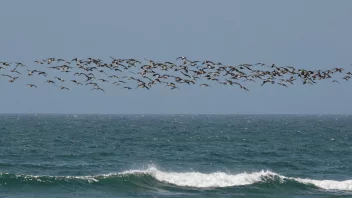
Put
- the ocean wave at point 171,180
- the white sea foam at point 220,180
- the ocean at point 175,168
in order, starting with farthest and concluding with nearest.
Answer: the white sea foam at point 220,180, the ocean wave at point 171,180, the ocean at point 175,168

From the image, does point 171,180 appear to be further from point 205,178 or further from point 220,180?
point 220,180

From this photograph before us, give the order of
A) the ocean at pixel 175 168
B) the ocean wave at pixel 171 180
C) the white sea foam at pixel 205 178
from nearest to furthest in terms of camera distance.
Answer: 1. the ocean at pixel 175 168
2. the ocean wave at pixel 171 180
3. the white sea foam at pixel 205 178

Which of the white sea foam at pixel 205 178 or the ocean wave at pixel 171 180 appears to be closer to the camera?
the ocean wave at pixel 171 180

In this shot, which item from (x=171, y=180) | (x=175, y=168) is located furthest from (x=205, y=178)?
(x=175, y=168)

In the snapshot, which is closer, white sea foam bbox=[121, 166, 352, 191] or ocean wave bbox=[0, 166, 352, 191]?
ocean wave bbox=[0, 166, 352, 191]

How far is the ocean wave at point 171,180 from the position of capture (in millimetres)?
54938

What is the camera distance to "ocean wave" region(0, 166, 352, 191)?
54.9 metres

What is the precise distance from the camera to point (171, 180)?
5878 cm

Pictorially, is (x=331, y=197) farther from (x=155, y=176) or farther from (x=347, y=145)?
(x=347, y=145)

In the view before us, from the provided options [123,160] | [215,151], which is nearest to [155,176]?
[123,160]

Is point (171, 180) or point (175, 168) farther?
point (175, 168)

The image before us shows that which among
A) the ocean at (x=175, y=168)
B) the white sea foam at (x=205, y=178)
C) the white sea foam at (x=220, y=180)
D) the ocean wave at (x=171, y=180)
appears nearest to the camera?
the ocean at (x=175, y=168)

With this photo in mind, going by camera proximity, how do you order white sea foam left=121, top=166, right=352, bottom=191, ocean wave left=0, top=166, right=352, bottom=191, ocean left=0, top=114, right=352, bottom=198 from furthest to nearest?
white sea foam left=121, top=166, right=352, bottom=191 < ocean wave left=0, top=166, right=352, bottom=191 < ocean left=0, top=114, right=352, bottom=198

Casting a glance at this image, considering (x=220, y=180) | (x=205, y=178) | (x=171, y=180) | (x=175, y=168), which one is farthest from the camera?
(x=175, y=168)
